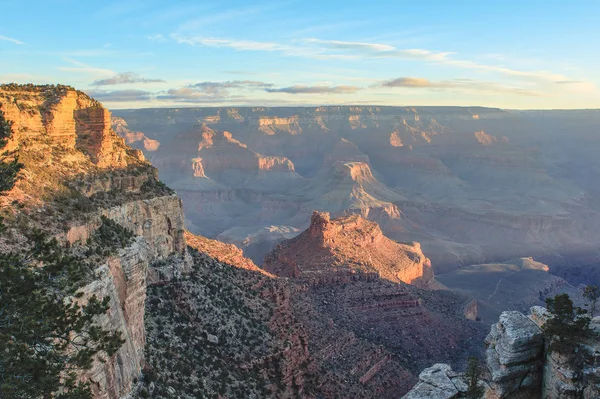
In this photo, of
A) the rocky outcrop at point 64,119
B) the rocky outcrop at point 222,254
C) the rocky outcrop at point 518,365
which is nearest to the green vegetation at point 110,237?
the rocky outcrop at point 64,119

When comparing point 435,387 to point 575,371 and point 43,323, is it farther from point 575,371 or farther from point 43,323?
point 43,323

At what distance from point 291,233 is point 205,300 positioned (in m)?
114

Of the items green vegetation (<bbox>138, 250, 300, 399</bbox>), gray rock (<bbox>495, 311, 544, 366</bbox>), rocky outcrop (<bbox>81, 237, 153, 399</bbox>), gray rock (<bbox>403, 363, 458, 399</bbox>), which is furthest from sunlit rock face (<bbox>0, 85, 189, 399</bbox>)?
gray rock (<bbox>495, 311, 544, 366</bbox>)

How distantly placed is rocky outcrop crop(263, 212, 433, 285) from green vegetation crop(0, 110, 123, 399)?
1611 inches

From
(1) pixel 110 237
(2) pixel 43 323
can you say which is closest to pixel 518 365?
(2) pixel 43 323

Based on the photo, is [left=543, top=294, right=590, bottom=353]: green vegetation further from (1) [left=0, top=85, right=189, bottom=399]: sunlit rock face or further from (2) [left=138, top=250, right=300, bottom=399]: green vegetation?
(1) [left=0, top=85, right=189, bottom=399]: sunlit rock face

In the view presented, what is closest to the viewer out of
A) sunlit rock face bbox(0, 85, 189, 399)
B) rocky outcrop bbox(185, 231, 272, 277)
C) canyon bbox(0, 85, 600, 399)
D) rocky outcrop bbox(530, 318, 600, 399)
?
rocky outcrop bbox(530, 318, 600, 399)

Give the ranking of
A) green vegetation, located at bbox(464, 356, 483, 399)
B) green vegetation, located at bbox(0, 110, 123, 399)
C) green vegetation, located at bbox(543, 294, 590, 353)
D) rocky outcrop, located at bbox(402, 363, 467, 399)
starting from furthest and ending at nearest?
rocky outcrop, located at bbox(402, 363, 467, 399) → green vegetation, located at bbox(464, 356, 483, 399) → green vegetation, located at bbox(543, 294, 590, 353) → green vegetation, located at bbox(0, 110, 123, 399)

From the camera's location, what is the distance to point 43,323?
15.5 m

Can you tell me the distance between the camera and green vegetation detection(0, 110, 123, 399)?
14859 mm

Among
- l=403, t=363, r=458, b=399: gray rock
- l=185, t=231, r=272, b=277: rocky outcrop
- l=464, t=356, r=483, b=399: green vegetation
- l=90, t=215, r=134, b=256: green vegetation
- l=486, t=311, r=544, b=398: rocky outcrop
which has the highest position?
l=90, t=215, r=134, b=256: green vegetation

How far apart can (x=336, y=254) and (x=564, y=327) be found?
45961 mm

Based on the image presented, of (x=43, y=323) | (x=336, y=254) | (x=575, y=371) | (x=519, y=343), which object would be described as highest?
(x=43, y=323)

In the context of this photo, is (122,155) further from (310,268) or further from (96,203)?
(310,268)
